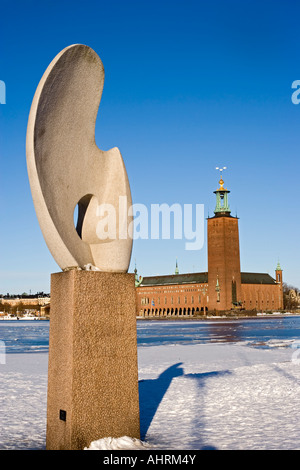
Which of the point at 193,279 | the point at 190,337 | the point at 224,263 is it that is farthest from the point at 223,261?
the point at 190,337

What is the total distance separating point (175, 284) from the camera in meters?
138

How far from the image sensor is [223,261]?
114 meters

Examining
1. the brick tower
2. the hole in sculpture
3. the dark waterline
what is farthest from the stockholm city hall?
the hole in sculpture

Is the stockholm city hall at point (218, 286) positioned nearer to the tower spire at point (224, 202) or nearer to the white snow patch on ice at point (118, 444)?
the tower spire at point (224, 202)

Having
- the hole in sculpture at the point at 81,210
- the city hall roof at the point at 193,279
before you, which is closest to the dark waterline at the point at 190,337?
the hole in sculpture at the point at 81,210

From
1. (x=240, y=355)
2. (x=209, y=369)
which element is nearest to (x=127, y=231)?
(x=209, y=369)

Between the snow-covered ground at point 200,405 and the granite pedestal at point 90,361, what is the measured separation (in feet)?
1.72

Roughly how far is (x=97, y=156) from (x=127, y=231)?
1.06 meters

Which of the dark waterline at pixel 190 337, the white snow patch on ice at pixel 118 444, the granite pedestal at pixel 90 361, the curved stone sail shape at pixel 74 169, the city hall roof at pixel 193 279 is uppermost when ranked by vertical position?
the city hall roof at pixel 193 279

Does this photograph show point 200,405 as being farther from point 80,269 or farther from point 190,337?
point 190,337

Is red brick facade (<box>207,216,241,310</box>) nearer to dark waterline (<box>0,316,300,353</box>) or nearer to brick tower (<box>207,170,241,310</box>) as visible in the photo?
brick tower (<box>207,170,241,310</box>)

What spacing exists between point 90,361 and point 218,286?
110m

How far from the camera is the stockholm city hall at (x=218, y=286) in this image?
114 m
